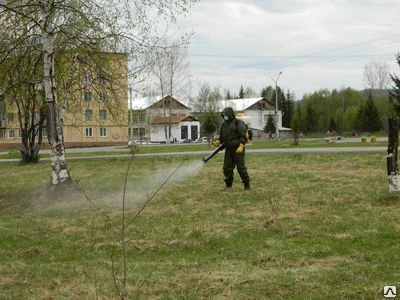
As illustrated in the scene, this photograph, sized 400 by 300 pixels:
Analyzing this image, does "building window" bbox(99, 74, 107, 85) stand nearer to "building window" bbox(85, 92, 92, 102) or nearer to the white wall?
"building window" bbox(85, 92, 92, 102)

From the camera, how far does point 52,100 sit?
46.5 feet

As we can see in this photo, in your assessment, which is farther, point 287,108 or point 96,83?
point 287,108

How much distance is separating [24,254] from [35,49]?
865 cm

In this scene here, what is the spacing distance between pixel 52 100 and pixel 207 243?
821 cm

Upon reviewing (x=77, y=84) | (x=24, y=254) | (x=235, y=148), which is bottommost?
(x=24, y=254)

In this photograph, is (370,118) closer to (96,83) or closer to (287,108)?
(287,108)

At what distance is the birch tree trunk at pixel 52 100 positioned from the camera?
13891mm

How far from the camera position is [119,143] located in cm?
7231

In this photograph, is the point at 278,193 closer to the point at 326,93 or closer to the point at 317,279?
the point at 317,279

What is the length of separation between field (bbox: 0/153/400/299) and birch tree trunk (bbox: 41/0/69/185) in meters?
0.57

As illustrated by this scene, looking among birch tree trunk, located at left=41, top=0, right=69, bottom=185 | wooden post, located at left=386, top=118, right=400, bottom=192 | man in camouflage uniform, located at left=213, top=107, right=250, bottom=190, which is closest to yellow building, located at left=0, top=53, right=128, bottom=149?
birch tree trunk, located at left=41, top=0, right=69, bottom=185

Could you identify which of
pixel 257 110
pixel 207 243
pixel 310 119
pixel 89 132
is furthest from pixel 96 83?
pixel 257 110

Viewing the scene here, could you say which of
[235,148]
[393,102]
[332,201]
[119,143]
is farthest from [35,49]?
[119,143]

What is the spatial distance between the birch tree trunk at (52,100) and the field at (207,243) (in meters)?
0.57
